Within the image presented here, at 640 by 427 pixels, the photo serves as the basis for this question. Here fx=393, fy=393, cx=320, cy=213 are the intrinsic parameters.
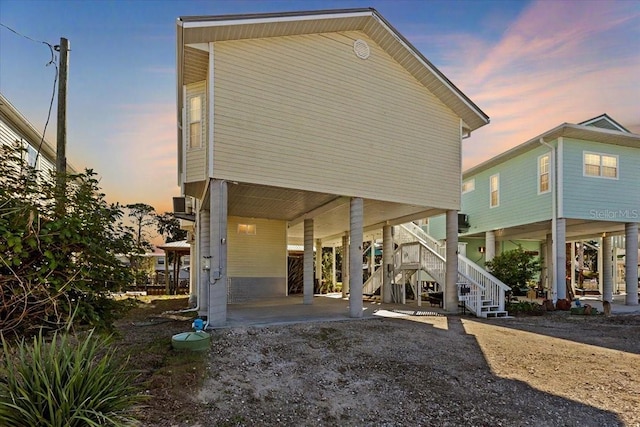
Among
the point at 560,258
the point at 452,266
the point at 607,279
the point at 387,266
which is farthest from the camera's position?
the point at 607,279

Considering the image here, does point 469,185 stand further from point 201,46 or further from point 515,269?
point 201,46

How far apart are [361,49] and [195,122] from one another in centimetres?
524

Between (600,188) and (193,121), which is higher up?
Result: (193,121)

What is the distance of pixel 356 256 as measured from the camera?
442 inches

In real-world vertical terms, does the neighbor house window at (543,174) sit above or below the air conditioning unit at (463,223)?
above

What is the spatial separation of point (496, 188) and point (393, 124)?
10531 millimetres

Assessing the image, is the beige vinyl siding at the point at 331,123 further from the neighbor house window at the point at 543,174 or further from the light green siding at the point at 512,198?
the light green siding at the point at 512,198

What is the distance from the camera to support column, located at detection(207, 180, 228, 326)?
8992 mm

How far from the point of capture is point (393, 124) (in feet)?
39.2

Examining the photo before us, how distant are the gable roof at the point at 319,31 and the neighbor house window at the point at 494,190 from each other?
23.1 feet

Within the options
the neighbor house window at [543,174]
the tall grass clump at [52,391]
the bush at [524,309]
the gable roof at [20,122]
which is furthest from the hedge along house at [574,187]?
the gable roof at [20,122]

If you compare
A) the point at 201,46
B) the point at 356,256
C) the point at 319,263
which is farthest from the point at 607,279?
the point at 201,46

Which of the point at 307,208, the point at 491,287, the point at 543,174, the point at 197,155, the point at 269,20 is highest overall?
the point at 269,20

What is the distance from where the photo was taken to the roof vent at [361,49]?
37.6 ft
